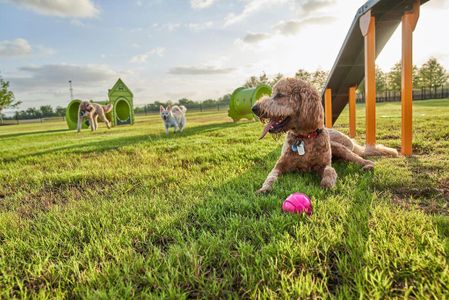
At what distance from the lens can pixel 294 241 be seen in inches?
71.2

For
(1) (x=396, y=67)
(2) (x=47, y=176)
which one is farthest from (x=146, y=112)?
(2) (x=47, y=176)

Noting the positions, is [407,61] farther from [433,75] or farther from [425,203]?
[433,75]

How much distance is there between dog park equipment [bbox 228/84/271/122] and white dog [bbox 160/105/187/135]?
3802 millimetres

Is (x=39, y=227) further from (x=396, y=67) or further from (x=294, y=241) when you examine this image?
(x=396, y=67)

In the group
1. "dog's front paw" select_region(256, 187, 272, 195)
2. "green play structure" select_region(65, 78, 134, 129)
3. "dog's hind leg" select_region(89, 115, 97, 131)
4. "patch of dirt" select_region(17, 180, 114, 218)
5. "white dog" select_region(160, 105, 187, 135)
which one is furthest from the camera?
"green play structure" select_region(65, 78, 134, 129)

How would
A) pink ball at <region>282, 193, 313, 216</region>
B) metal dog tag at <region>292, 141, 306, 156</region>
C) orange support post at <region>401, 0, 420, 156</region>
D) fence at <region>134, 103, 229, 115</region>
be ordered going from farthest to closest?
1. fence at <region>134, 103, 229, 115</region>
2. orange support post at <region>401, 0, 420, 156</region>
3. metal dog tag at <region>292, 141, 306, 156</region>
4. pink ball at <region>282, 193, 313, 216</region>

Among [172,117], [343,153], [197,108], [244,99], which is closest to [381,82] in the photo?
[197,108]

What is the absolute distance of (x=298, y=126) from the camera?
10.5ft

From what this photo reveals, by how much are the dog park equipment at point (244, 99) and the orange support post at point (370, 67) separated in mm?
8910

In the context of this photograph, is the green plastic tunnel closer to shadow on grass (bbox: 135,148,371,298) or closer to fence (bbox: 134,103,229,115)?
shadow on grass (bbox: 135,148,371,298)

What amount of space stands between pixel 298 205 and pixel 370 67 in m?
3.67

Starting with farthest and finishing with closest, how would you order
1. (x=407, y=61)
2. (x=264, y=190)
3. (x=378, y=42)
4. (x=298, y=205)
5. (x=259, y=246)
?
(x=378, y=42)
(x=407, y=61)
(x=264, y=190)
(x=298, y=205)
(x=259, y=246)

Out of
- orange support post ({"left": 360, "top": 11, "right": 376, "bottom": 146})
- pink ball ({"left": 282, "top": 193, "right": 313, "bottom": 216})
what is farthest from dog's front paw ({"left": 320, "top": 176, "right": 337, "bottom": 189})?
orange support post ({"left": 360, "top": 11, "right": 376, "bottom": 146})

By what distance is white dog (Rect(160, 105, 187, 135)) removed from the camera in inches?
421
